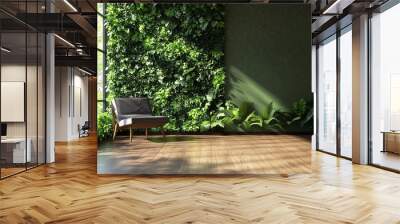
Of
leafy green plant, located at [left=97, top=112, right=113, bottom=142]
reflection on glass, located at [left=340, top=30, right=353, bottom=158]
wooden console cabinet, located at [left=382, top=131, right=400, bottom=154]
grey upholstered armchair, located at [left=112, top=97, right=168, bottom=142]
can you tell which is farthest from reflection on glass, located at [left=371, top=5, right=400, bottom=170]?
leafy green plant, located at [left=97, top=112, right=113, bottom=142]

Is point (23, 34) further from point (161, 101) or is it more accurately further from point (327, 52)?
point (327, 52)

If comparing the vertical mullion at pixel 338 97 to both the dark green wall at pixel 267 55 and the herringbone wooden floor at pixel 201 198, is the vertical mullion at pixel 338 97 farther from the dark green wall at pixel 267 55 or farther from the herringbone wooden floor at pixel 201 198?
the dark green wall at pixel 267 55

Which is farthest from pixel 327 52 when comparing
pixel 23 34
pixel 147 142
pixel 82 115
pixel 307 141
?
pixel 82 115

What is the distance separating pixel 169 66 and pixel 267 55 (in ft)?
4.28

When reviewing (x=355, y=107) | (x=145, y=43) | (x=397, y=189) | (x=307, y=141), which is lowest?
(x=397, y=189)

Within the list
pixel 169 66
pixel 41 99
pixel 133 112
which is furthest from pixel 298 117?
pixel 41 99

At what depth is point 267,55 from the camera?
542 cm

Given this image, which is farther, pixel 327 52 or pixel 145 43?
pixel 327 52

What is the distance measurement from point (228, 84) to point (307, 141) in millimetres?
1285

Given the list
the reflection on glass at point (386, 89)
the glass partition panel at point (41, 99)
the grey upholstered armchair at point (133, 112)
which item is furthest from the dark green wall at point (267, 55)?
the glass partition panel at point (41, 99)

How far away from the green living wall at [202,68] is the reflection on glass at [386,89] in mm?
1619

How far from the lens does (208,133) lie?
535 cm

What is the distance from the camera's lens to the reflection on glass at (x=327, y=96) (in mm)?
8492

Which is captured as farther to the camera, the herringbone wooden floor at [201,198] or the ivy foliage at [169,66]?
the ivy foliage at [169,66]
